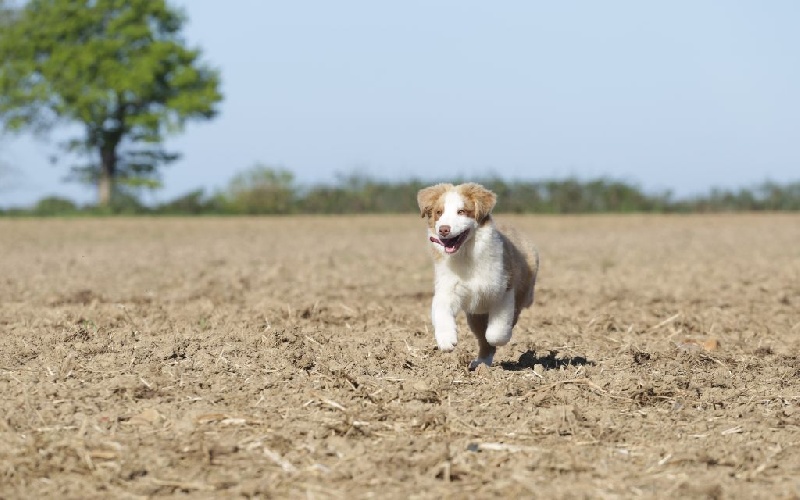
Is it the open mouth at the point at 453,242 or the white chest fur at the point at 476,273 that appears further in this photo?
the white chest fur at the point at 476,273

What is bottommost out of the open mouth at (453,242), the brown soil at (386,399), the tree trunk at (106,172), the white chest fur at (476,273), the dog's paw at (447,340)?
the brown soil at (386,399)

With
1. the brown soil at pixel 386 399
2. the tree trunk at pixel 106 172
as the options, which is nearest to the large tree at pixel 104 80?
the tree trunk at pixel 106 172

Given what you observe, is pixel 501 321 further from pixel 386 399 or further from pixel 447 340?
pixel 386 399

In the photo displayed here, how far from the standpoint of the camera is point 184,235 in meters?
31.4

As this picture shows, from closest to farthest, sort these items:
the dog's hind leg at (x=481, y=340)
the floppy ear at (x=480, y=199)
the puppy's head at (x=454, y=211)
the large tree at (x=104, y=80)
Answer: the puppy's head at (x=454, y=211) < the floppy ear at (x=480, y=199) < the dog's hind leg at (x=481, y=340) < the large tree at (x=104, y=80)

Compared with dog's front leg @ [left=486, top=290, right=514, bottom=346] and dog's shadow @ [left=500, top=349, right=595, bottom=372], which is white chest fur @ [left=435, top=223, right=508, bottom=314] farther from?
dog's shadow @ [left=500, top=349, right=595, bottom=372]

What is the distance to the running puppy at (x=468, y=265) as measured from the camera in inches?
288

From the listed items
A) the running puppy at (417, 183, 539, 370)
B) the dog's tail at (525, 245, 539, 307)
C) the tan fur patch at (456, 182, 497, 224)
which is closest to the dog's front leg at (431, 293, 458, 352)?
the running puppy at (417, 183, 539, 370)

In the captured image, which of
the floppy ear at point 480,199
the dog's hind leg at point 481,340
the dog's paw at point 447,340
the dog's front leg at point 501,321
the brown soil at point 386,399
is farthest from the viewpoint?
the dog's hind leg at point 481,340

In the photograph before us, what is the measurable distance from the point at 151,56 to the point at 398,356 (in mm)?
49449

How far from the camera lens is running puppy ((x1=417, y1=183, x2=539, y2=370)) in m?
7.30

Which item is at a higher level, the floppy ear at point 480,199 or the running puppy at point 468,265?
the floppy ear at point 480,199

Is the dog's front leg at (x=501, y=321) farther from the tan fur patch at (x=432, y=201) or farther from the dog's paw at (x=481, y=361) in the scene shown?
the tan fur patch at (x=432, y=201)

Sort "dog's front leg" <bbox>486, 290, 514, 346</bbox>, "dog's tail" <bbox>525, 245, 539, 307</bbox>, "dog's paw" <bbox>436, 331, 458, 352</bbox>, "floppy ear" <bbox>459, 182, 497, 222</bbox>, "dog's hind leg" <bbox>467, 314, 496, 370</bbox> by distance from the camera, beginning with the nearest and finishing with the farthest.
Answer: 1. "dog's paw" <bbox>436, 331, 458, 352</bbox>
2. "floppy ear" <bbox>459, 182, 497, 222</bbox>
3. "dog's front leg" <bbox>486, 290, 514, 346</bbox>
4. "dog's hind leg" <bbox>467, 314, 496, 370</bbox>
5. "dog's tail" <bbox>525, 245, 539, 307</bbox>
